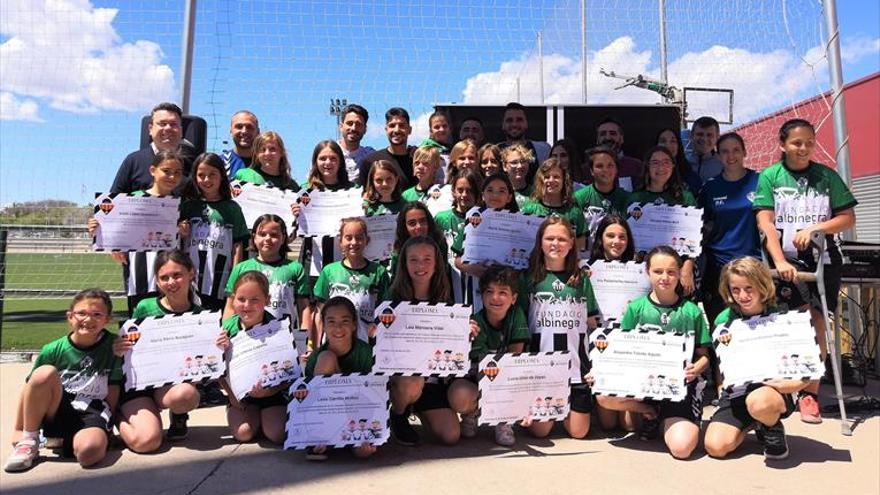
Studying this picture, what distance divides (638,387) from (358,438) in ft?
5.53

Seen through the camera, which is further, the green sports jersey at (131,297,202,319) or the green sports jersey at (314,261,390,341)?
the green sports jersey at (314,261,390,341)

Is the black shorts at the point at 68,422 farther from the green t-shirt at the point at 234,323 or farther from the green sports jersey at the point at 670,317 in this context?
the green sports jersey at the point at 670,317

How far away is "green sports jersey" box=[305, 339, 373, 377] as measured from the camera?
3.65 metres

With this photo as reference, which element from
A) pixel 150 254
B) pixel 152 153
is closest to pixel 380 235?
pixel 150 254

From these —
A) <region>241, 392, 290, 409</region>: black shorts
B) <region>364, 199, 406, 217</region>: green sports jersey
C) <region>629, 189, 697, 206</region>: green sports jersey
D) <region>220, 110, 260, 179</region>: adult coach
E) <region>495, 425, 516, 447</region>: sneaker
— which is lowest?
<region>495, 425, 516, 447</region>: sneaker

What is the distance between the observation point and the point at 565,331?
397 cm

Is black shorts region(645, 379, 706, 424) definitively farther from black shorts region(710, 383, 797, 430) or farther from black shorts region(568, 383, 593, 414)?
black shorts region(568, 383, 593, 414)

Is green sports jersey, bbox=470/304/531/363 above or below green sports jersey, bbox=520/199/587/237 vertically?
below

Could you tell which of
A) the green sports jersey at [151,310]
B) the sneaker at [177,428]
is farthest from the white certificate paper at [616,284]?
the sneaker at [177,428]

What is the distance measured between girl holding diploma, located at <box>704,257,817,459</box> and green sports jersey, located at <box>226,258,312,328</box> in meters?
2.81

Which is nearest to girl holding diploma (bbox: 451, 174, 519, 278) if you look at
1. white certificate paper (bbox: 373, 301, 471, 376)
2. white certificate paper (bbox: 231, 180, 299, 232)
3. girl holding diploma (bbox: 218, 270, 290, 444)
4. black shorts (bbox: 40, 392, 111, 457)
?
white certificate paper (bbox: 373, 301, 471, 376)

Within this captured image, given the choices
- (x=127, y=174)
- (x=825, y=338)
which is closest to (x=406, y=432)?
(x=127, y=174)

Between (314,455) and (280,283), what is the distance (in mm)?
1305

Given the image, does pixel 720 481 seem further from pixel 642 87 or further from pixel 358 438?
pixel 642 87
